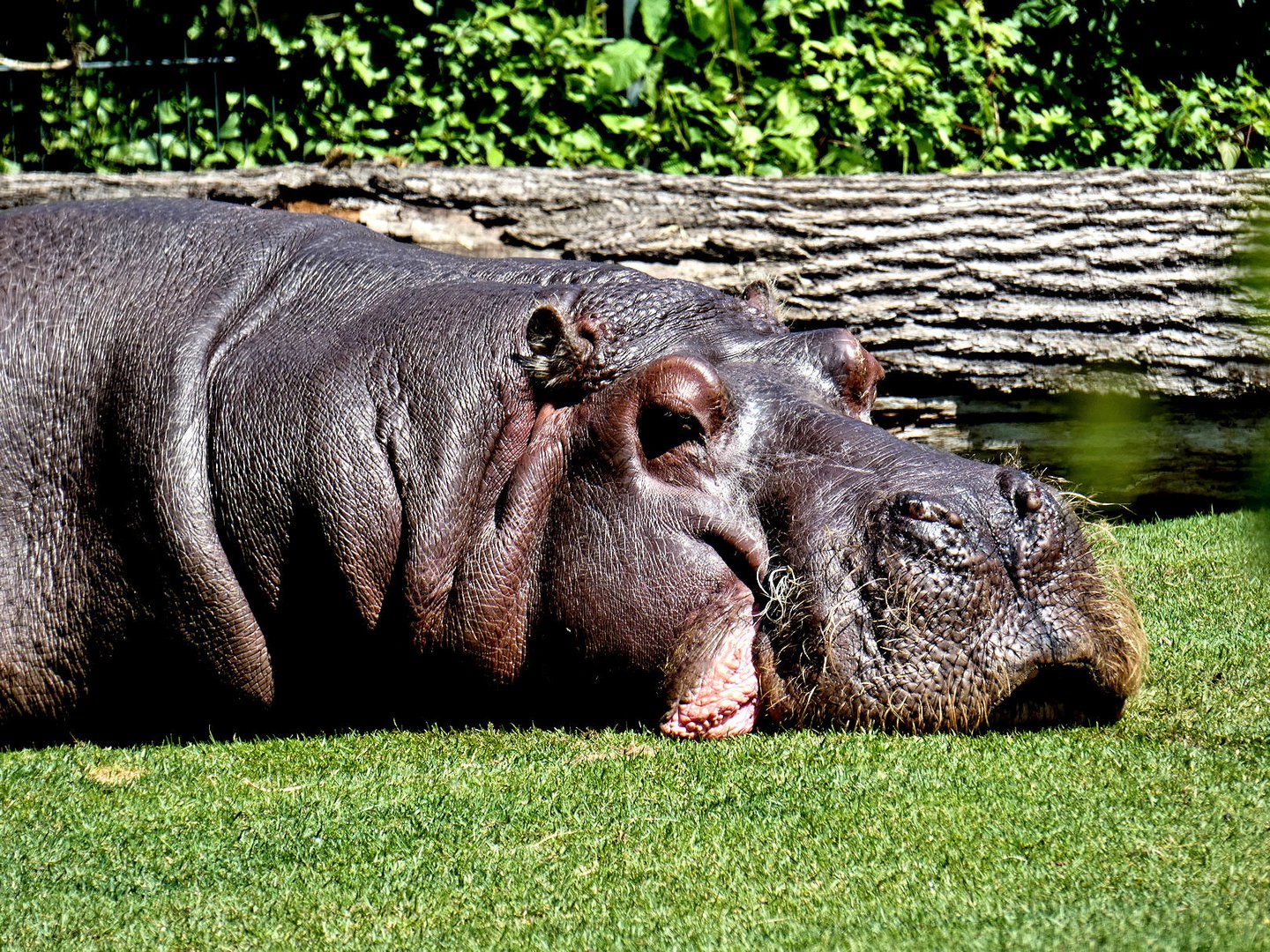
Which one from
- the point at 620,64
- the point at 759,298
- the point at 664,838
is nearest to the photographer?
the point at 664,838

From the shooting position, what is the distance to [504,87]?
827 cm

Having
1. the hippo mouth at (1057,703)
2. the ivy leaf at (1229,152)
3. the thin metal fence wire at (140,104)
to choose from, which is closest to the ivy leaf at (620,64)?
the thin metal fence wire at (140,104)

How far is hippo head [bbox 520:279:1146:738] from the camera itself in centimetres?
357

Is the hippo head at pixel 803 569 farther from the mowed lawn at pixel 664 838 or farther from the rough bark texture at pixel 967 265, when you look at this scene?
the rough bark texture at pixel 967 265

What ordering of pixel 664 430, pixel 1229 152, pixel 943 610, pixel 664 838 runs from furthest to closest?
1. pixel 1229 152
2. pixel 664 430
3. pixel 943 610
4. pixel 664 838

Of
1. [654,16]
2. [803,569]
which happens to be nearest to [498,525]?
[803,569]

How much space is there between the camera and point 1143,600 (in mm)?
5051

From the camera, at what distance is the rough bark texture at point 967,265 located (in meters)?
6.43

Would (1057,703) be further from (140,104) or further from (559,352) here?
(140,104)

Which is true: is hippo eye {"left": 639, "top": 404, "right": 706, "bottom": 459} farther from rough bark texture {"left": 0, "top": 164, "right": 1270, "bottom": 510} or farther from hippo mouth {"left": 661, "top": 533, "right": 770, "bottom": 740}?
rough bark texture {"left": 0, "top": 164, "right": 1270, "bottom": 510}

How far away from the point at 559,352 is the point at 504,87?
4.68 m

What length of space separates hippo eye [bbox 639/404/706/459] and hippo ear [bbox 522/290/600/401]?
0.22 m

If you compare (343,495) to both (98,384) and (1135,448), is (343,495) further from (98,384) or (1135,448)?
(1135,448)

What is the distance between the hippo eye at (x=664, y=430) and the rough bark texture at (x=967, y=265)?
8.36 feet
